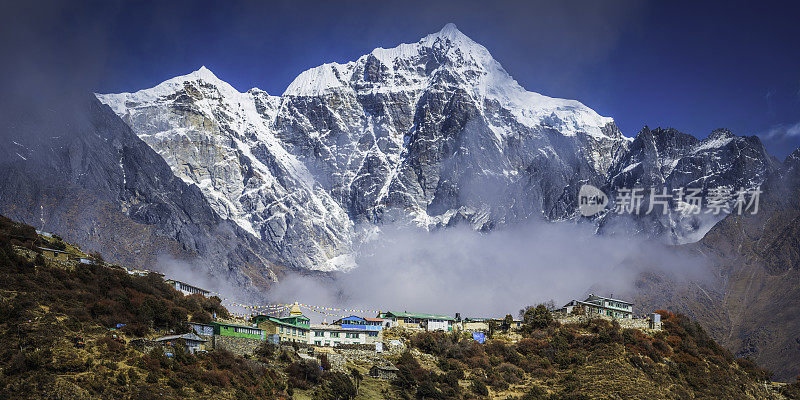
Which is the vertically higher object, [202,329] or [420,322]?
[420,322]

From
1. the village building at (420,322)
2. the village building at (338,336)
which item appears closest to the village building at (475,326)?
the village building at (420,322)

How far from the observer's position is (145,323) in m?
80.5

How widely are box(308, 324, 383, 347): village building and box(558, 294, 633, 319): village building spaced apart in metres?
32.9

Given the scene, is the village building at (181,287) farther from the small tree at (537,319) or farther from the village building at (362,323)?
the small tree at (537,319)

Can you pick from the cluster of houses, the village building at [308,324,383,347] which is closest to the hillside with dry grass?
the cluster of houses

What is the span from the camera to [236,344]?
8594 cm

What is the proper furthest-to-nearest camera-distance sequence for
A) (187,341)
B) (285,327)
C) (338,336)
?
(338,336) < (285,327) < (187,341)

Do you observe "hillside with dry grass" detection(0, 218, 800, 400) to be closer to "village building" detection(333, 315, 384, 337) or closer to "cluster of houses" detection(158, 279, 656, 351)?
"cluster of houses" detection(158, 279, 656, 351)

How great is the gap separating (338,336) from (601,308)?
41.1 meters

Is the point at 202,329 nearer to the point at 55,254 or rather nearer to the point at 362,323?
the point at 55,254

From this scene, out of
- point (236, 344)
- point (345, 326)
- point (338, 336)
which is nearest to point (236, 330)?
point (236, 344)

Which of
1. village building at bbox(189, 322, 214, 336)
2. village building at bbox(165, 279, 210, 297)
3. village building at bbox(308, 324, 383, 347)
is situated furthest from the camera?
village building at bbox(165, 279, 210, 297)

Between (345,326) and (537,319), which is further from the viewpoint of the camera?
(537,319)

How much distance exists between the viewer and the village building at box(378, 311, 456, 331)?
126 metres
